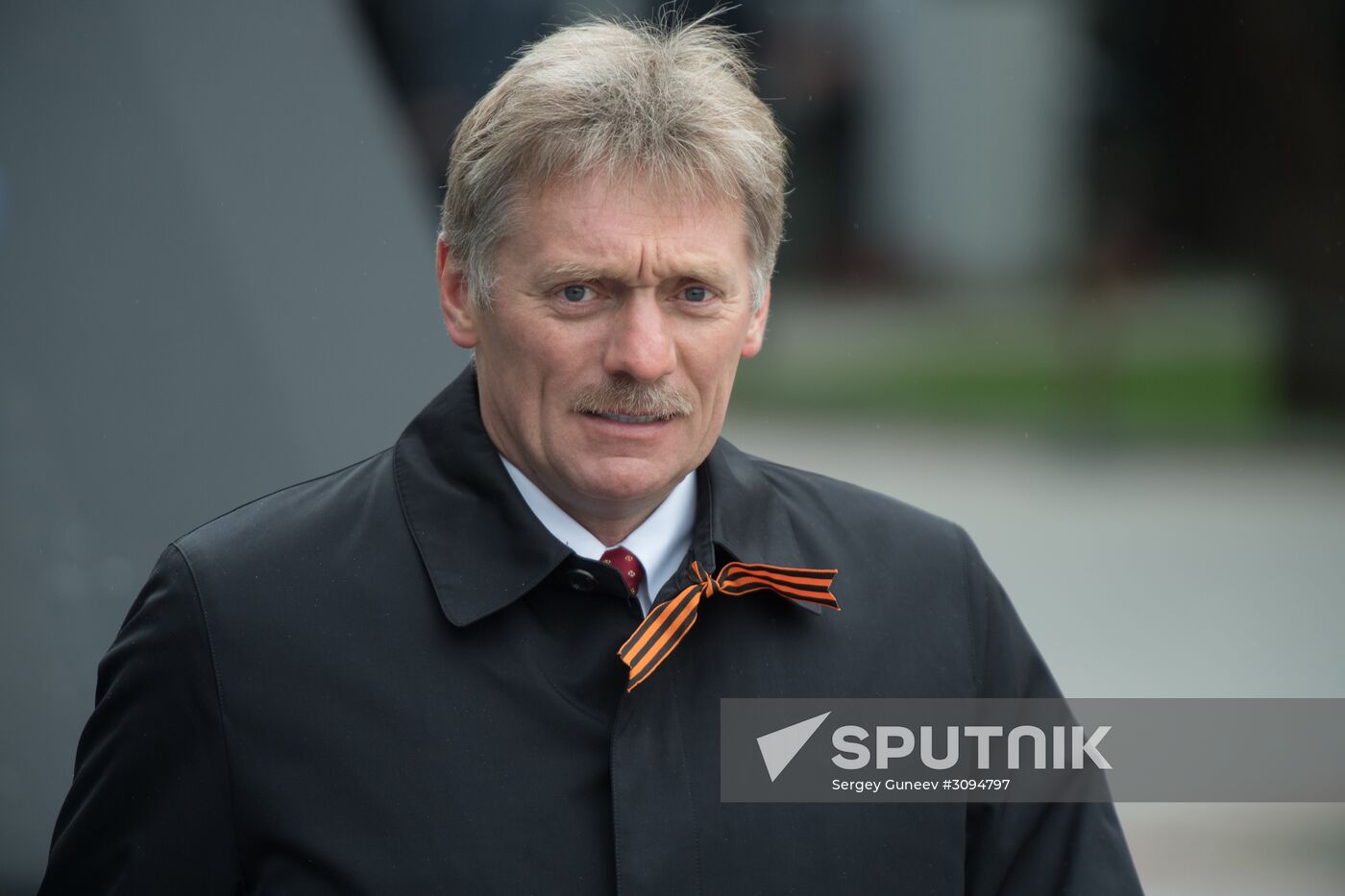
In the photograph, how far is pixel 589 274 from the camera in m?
2.21

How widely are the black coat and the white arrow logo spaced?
56 millimetres

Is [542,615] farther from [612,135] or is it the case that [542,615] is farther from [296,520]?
[612,135]

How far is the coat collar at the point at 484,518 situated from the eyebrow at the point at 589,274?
0.26m

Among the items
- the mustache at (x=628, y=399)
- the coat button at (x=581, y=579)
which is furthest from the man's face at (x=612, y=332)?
the coat button at (x=581, y=579)

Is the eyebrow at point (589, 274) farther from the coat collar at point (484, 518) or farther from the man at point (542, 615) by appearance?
the coat collar at point (484, 518)

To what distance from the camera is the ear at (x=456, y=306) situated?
239 cm

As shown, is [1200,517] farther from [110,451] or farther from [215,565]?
[215,565]

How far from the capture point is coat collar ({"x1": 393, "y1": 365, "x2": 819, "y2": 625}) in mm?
2250

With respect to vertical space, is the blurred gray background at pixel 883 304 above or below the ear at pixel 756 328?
below

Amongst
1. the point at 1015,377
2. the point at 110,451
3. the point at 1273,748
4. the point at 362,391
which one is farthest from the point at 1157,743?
the point at 1015,377

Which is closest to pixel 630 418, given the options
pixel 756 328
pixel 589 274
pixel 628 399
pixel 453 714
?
pixel 628 399

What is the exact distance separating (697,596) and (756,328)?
0.45m

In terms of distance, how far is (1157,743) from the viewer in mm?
4812

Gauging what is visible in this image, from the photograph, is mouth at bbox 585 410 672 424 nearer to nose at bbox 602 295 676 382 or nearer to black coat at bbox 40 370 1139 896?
nose at bbox 602 295 676 382
